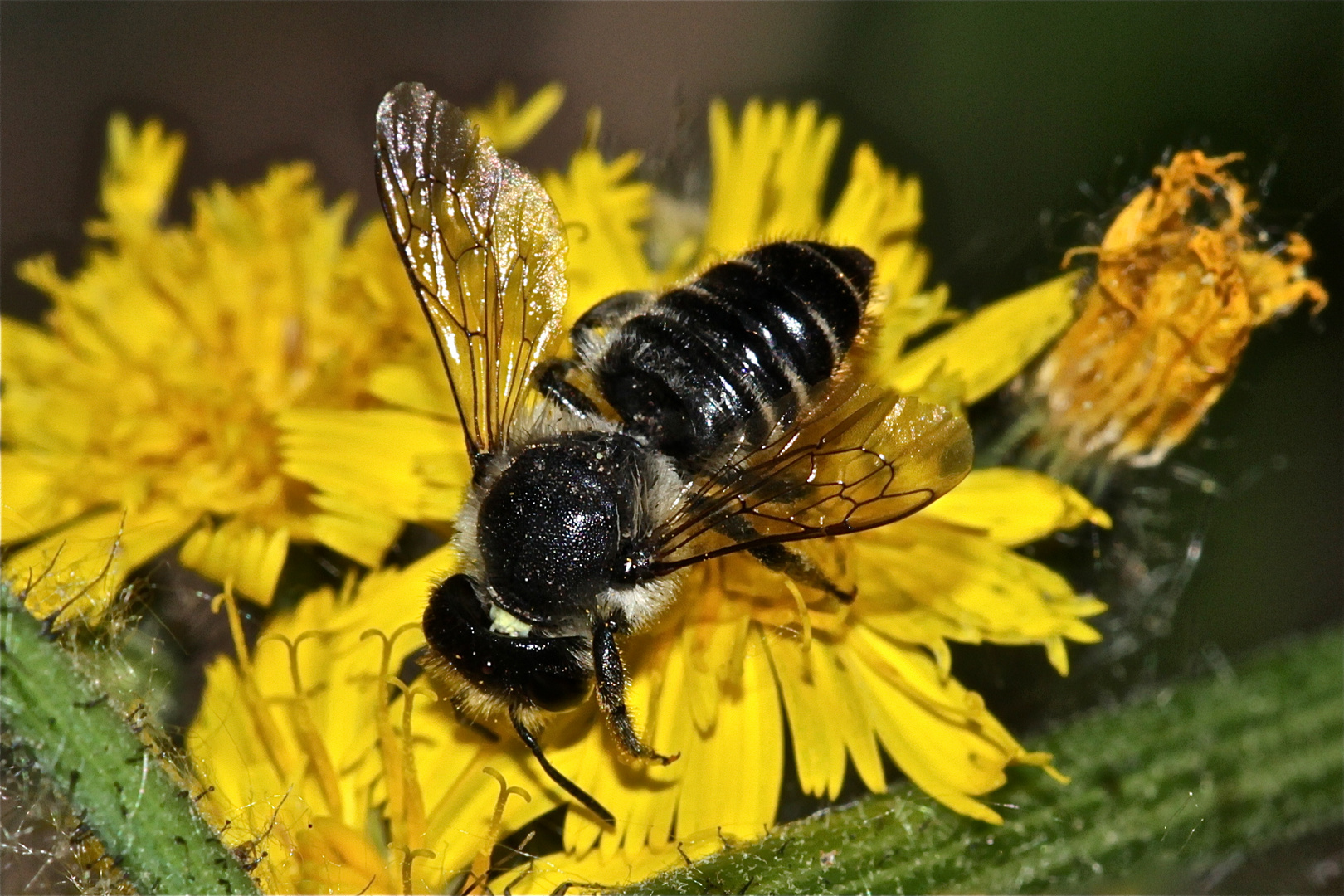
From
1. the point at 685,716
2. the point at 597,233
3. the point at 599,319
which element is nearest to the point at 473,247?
the point at 599,319

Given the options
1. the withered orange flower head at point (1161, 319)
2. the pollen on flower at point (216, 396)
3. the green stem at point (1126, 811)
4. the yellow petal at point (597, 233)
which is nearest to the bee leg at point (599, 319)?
the yellow petal at point (597, 233)

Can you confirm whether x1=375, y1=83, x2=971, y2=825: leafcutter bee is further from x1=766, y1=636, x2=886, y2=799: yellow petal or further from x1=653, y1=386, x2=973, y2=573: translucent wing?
x1=766, y1=636, x2=886, y2=799: yellow petal

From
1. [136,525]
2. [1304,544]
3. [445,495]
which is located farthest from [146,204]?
[1304,544]

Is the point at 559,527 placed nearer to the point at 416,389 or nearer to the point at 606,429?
the point at 606,429

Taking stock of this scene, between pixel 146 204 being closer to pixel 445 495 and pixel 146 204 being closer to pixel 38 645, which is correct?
pixel 445 495

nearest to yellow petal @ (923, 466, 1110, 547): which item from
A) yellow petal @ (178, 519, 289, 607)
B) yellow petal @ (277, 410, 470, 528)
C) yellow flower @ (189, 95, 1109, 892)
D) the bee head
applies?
yellow flower @ (189, 95, 1109, 892)

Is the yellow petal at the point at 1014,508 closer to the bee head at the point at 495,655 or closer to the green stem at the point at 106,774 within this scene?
the bee head at the point at 495,655
